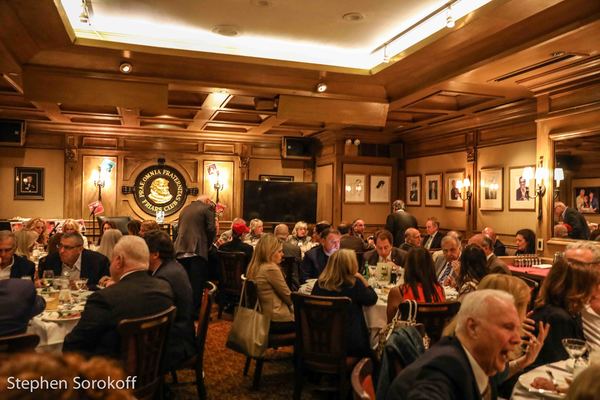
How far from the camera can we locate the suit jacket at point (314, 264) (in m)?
5.71

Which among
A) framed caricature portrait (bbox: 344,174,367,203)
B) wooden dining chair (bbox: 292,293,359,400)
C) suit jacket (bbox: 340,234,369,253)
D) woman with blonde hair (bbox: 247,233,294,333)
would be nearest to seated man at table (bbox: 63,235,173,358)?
wooden dining chair (bbox: 292,293,359,400)

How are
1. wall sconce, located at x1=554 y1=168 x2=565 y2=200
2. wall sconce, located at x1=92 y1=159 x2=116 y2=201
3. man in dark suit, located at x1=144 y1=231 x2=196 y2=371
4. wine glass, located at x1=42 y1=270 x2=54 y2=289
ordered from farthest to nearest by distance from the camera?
1. wall sconce, located at x1=92 y1=159 x2=116 y2=201
2. wall sconce, located at x1=554 y1=168 x2=565 y2=200
3. wine glass, located at x1=42 y1=270 x2=54 y2=289
4. man in dark suit, located at x1=144 y1=231 x2=196 y2=371

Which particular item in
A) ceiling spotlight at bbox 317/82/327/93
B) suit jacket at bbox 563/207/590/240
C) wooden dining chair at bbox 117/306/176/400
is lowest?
wooden dining chair at bbox 117/306/176/400

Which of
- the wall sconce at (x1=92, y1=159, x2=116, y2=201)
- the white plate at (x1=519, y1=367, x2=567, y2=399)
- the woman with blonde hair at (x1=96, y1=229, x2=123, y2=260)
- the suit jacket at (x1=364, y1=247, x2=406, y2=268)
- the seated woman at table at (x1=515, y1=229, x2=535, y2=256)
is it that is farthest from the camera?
the wall sconce at (x1=92, y1=159, x2=116, y2=201)

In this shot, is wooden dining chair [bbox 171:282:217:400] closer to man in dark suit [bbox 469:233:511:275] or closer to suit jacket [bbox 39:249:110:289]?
suit jacket [bbox 39:249:110:289]

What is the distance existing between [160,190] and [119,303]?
8.79m

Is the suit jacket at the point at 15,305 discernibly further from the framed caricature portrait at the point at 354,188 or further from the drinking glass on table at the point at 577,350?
the framed caricature portrait at the point at 354,188

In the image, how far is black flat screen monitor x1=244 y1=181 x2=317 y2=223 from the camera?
36.1 feet

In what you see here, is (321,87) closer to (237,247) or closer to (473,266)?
(237,247)

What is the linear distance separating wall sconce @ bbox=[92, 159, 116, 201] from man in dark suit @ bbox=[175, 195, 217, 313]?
15.0ft

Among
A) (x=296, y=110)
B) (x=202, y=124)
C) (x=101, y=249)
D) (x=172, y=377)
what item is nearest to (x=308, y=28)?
(x=296, y=110)

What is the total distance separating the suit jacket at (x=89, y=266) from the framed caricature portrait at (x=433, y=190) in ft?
23.4

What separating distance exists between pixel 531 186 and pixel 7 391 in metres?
7.91

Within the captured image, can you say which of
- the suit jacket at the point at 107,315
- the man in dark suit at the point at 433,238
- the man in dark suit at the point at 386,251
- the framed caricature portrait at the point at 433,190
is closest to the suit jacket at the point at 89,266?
the suit jacket at the point at 107,315
